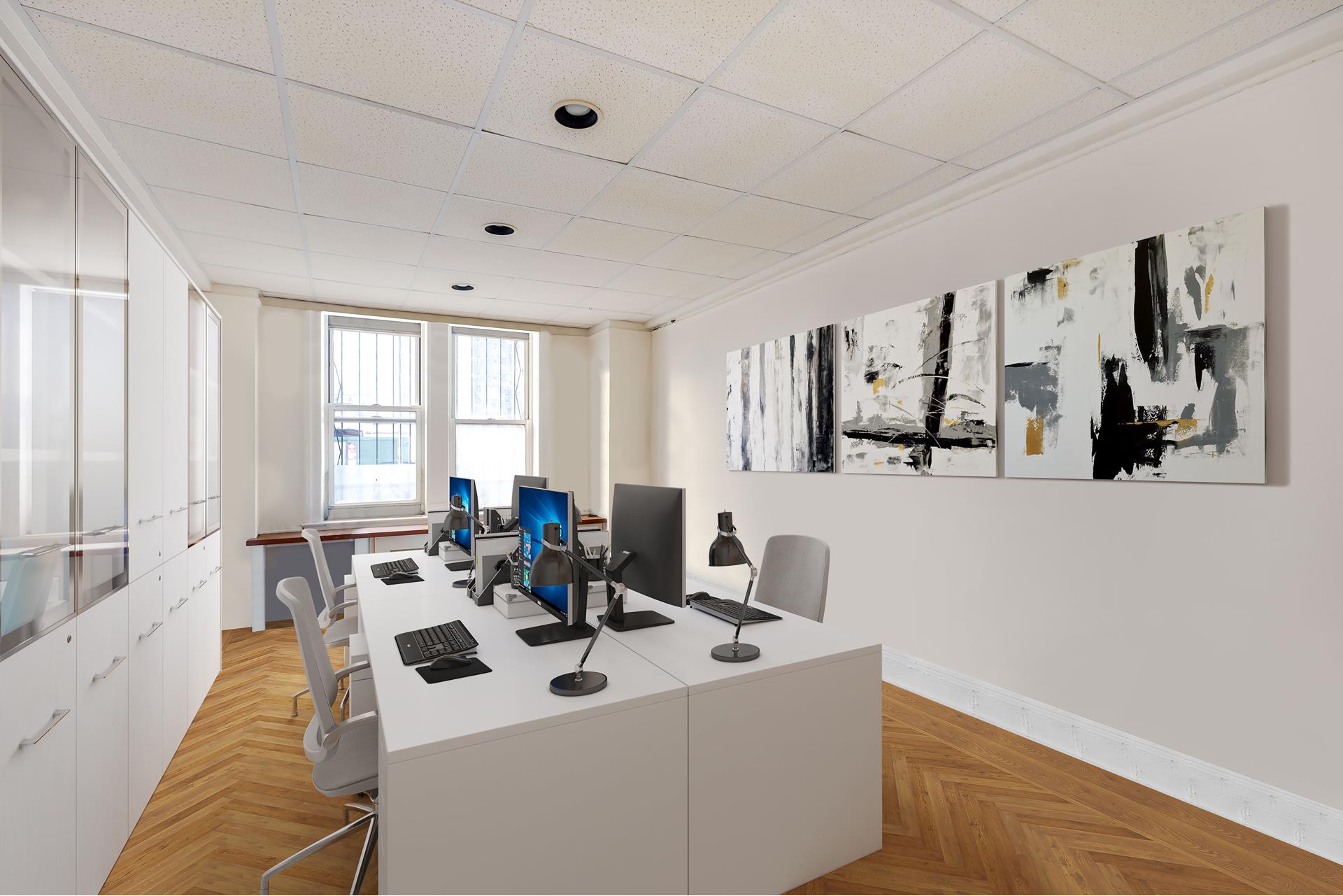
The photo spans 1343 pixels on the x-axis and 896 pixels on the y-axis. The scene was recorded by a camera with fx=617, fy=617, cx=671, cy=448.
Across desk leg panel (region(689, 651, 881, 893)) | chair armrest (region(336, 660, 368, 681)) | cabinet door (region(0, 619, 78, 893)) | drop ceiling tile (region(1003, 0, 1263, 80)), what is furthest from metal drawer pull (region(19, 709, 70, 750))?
drop ceiling tile (region(1003, 0, 1263, 80))

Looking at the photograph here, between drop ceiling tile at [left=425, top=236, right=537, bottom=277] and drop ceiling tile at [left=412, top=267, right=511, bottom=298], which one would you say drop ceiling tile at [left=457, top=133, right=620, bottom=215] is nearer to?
drop ceiling tile at [left=425, top=236, right=537, bottom=277]

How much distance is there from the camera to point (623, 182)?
3332 mm

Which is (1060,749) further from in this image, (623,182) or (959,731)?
(623,182)

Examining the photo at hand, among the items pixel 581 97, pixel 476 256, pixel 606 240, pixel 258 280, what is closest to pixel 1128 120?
pixel 581 97

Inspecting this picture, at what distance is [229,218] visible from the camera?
3.79 m

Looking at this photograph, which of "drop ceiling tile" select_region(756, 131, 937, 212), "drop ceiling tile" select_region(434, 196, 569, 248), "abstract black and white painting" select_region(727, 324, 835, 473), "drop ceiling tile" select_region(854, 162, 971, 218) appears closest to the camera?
"drop ceiling tile" select_region(756, 131, 937, 212)

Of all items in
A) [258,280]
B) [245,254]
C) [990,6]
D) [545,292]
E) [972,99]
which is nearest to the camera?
[990,6]

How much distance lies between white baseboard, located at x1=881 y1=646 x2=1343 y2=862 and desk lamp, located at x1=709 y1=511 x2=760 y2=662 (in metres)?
1.89

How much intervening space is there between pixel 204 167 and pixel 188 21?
1.28 metres

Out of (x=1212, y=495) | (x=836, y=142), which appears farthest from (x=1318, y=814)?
(x=836, y=142)

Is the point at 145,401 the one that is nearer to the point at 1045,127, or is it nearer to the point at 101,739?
the point at 101,739

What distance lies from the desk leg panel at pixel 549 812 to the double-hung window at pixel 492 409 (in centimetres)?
506

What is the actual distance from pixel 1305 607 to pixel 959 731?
155 centimetres

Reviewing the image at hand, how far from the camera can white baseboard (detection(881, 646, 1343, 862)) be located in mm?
2215
